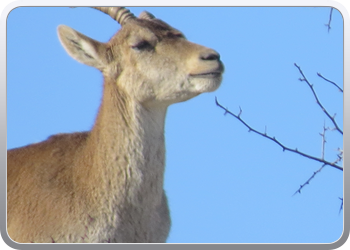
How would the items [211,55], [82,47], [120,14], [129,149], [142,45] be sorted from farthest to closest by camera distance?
1. [120,14]
2. [142,45]
3. [82,47]
4. [129,149]
5. [211,55]

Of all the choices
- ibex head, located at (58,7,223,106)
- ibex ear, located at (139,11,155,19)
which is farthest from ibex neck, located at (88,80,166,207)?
ibex ear, located at (139,11,155,19)

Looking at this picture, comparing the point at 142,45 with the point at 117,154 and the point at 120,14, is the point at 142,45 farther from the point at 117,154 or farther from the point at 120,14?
the point at 117,154

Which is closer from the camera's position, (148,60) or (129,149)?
(129,149)

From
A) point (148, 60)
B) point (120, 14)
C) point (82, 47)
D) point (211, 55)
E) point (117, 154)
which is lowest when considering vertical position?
point (117, 154)

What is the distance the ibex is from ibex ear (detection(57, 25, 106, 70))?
11 millimetres

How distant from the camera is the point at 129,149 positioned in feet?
50.6

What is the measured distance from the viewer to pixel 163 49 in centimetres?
1557

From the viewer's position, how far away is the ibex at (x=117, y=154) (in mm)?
15148

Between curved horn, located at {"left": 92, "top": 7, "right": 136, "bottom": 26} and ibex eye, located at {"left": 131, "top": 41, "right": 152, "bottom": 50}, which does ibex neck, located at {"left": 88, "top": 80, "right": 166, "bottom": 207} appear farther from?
curved horn, located at {"left": 92, "top": 7, "right": 136, "bottom": 26}

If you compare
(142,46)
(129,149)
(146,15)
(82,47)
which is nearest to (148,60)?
(142,46)

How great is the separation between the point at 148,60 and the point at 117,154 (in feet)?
3.59

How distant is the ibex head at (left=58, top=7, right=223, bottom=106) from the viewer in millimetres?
15258

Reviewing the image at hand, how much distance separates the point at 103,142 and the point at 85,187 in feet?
1.81

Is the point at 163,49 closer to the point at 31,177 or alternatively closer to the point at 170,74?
the point at 170,74
